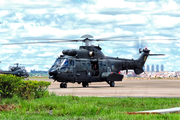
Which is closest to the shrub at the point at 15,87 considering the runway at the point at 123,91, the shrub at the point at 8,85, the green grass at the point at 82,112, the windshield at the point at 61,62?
the shrub at the point at 8,85

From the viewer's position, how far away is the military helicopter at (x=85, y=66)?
33.3 meters

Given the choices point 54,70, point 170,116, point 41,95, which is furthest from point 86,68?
point 170,116

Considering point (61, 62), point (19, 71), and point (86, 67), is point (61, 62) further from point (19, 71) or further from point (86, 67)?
point (19, 71)

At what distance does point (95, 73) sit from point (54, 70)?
219 inches

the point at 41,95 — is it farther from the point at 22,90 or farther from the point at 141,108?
the point at 141,108

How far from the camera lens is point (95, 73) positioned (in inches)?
1430

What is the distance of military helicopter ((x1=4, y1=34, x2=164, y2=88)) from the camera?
33.3 meters

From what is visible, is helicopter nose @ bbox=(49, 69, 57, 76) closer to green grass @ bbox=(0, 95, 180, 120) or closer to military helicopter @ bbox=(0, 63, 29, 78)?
green grass @ bbox=(0, 95, 180, 120)

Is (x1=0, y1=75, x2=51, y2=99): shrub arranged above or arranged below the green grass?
above

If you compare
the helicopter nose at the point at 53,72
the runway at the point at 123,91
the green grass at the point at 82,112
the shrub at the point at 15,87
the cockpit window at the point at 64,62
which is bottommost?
the runway at the point at 123,91

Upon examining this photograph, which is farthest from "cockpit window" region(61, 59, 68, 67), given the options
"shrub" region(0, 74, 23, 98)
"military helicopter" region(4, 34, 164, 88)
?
"shrub" region(0, 74, 23, 98)

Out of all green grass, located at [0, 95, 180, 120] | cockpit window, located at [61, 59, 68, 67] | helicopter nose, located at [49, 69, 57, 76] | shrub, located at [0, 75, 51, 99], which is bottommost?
green grass, located at [0, 95, 180, 120]

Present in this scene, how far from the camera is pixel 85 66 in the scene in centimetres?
3506

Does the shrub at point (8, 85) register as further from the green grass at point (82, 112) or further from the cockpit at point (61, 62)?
the cockpit at point (61, 62)
